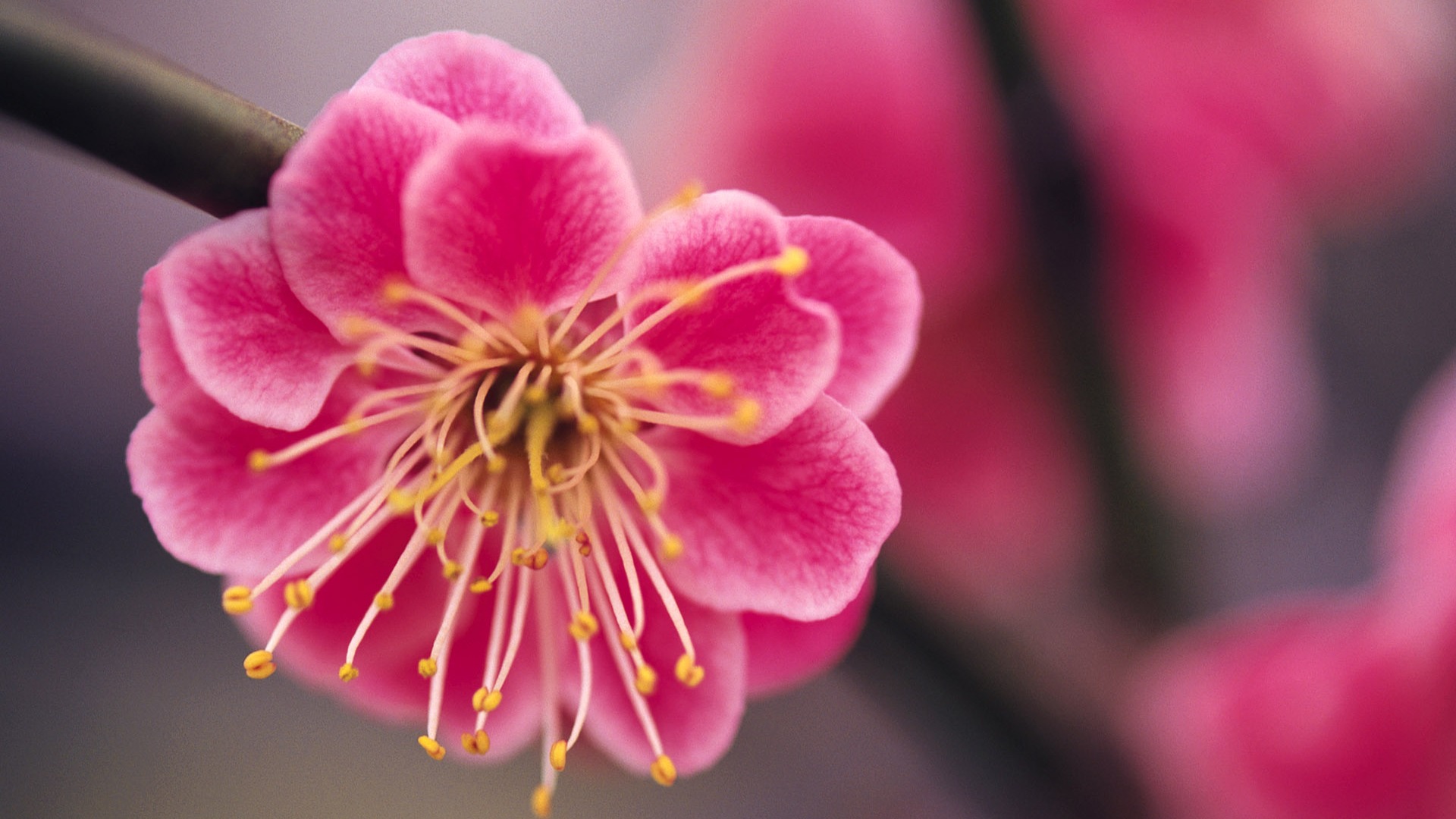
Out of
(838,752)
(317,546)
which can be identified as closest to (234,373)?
(317,546)

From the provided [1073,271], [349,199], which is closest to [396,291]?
[349,199]

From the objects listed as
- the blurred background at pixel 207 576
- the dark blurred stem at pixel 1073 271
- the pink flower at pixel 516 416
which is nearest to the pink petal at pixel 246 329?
the pink flower at pixel 516 416

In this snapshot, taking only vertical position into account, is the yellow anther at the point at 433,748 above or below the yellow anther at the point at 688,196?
below

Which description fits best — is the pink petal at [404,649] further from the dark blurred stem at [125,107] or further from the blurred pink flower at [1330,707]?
the blurred pink flower at [1330,707]

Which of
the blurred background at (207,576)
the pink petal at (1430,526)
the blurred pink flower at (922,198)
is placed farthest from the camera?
the blurred background at (207,576)

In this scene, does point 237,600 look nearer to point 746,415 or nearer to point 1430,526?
point 746,415

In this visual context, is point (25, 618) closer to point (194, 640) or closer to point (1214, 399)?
point (194, 640)

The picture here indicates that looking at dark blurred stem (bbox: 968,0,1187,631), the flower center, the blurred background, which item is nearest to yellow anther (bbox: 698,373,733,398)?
the flower center

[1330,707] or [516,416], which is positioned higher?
[516,416]
